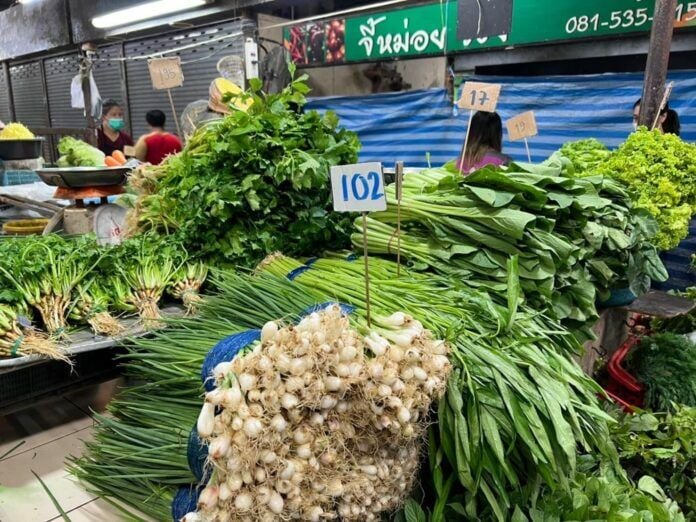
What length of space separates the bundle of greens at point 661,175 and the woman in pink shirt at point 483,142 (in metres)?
1.13

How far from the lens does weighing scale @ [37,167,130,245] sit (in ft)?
9.19

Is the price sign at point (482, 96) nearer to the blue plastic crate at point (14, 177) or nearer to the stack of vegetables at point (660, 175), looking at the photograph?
the stack of vegetables at point (660, 175)

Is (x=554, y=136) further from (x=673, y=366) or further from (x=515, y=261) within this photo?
(x=515, y=261)

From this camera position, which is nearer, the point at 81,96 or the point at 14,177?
the point at 14,177

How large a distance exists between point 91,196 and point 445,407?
8.03ft

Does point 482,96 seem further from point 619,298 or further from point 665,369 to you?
point 665,369

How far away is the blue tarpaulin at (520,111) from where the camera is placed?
4922mm

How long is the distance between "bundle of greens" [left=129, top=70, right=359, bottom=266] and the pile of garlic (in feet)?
3.26

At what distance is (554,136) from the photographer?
18.0ft

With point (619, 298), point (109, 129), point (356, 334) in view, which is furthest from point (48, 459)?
point (109, 129)

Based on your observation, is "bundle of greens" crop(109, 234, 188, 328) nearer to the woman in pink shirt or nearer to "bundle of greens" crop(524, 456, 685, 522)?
"bundle of greens" crop(524, 456, 685, 522)

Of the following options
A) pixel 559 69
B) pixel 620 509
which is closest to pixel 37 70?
pixel 559 69

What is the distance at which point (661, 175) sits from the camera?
2.91 metres

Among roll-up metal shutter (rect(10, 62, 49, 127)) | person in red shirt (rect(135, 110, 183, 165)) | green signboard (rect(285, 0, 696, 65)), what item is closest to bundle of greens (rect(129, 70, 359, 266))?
person in red shirt (rect(135, 110, 183, 165))
